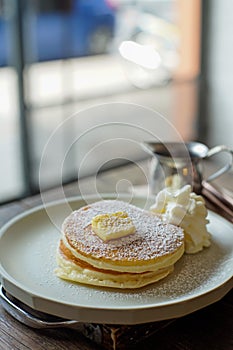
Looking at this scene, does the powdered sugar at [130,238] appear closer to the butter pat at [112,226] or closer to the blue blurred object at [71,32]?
the butter pat at [112,226]

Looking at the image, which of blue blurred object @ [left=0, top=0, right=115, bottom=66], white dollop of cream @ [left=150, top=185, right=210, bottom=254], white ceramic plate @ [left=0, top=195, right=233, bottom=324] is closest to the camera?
white ceramic plate @ [left=0, top=195, right=233, bottom=324]

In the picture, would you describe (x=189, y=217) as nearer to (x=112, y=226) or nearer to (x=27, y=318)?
(x=112, y=226)

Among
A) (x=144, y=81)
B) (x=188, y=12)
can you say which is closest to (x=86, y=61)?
(x=144, y=81)

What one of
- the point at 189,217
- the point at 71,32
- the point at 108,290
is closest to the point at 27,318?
the point at 108,290

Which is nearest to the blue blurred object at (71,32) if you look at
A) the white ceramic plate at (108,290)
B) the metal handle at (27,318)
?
the white ceramic plate at (108,290)

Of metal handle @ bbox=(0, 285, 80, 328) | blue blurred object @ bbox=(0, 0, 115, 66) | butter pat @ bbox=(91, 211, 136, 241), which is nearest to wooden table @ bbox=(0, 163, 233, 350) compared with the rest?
metal handle @ bbox=(0, 285, 80, 328)

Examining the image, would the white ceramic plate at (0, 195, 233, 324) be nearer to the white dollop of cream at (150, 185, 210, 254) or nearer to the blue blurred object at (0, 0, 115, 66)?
the white dollop of cream at (150, 185, 210, 254)
